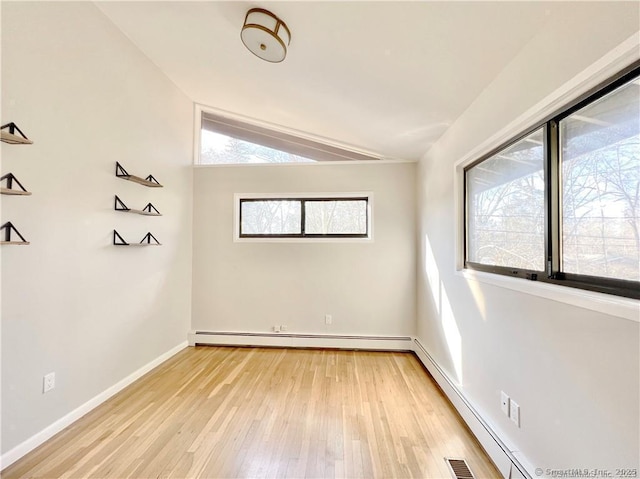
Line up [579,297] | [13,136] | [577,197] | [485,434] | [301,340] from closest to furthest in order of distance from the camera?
1. [579,297]
2. [577,197]
3. [13,136]
4. [485,434]
5. [301,340]

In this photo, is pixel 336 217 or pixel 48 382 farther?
pixel 336 217

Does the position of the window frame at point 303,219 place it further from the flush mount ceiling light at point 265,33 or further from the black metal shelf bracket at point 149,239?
the flush mount ceiling light at point 265,33

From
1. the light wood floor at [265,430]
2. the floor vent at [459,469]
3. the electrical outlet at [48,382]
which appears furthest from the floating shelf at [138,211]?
the floor vent at [459,469]

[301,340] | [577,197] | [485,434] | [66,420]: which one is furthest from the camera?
[301,340]

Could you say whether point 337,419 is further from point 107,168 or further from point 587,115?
point 107,168

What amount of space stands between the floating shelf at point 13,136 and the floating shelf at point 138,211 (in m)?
0.86

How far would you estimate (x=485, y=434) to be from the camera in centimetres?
178

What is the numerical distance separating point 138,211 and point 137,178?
0.30 metres

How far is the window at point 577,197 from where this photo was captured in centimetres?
104

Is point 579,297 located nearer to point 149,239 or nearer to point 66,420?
point 66,420

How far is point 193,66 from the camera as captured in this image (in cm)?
281

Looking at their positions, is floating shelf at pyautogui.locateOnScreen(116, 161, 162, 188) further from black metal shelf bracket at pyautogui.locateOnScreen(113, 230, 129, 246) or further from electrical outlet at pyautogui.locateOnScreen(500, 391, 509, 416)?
electrical outlet at pyautogui.locateOnScreen(500, 391, 509, 416)

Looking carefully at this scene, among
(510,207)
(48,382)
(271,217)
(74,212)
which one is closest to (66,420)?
(48,382)

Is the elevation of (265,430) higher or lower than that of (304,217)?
lower
